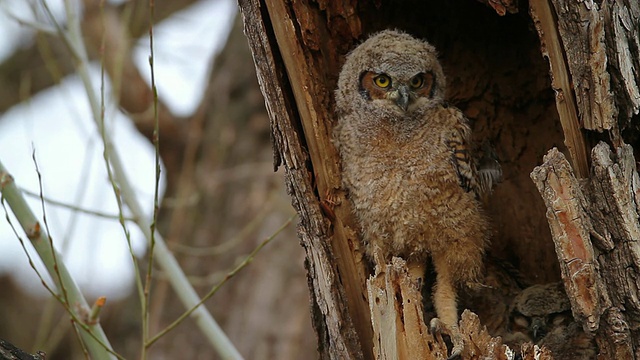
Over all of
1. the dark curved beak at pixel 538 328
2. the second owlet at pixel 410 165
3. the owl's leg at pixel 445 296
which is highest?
the second owlet at pixel 410 165

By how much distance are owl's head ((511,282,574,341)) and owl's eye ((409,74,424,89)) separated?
1.07m

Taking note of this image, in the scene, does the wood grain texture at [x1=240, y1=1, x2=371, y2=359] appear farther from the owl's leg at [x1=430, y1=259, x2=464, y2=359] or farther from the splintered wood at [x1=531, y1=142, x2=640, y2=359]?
the splintered wood at [x1=531, y1=142, x2=640, y2=359]

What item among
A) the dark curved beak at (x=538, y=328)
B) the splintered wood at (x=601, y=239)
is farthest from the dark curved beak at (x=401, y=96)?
the dark curved beak at (x=538, y=328)

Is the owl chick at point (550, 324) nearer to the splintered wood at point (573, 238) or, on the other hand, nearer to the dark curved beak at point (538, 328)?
the dark curved beak at point (538, 328)

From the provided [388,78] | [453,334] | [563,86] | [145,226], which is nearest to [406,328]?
[453,334]

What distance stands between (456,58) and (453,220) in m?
1.14

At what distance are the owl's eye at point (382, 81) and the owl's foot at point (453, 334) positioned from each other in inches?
44.8

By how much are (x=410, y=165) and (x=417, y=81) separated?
1.60 feet

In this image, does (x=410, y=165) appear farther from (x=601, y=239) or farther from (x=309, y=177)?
(x=601, y=239)

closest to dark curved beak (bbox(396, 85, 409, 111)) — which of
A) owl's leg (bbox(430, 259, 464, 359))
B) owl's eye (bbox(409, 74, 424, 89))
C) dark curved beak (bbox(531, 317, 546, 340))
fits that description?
owl's eye (bbox(409, 74, 424, 89))

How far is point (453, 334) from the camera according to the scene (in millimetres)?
2945

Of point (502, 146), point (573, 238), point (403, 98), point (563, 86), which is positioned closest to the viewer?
point (573, 238)

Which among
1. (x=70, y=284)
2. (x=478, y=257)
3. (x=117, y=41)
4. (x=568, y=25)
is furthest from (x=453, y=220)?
(x=117, y=41)

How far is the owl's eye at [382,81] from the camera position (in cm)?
366
